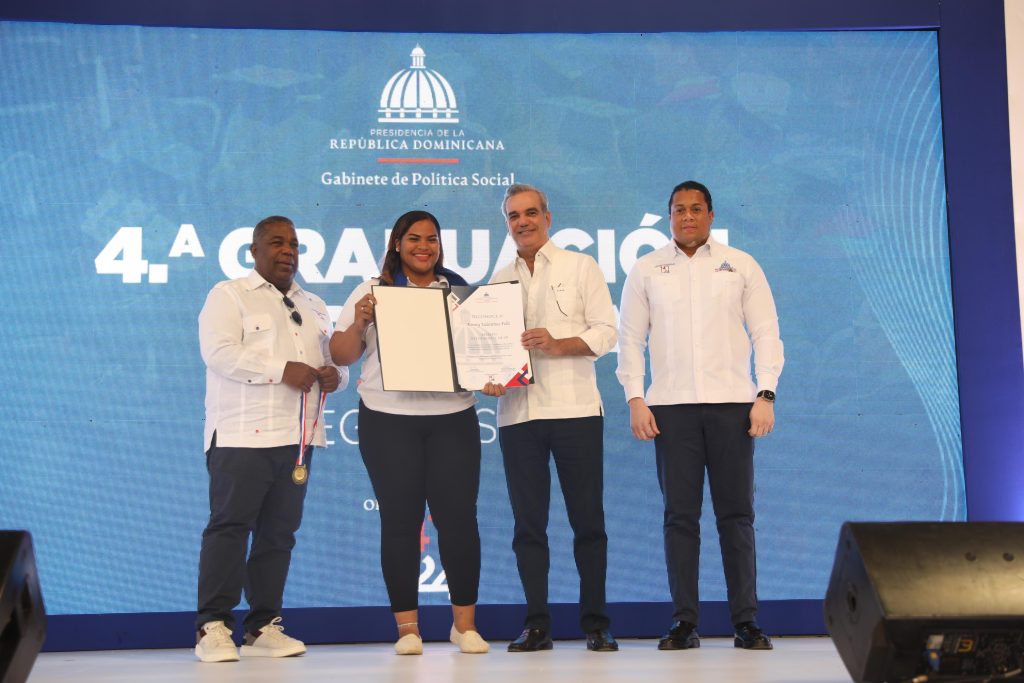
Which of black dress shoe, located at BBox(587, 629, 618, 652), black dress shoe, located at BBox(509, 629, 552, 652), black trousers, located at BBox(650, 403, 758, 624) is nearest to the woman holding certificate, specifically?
black dress shoe, located at BBox(509, 629, 552, 652)

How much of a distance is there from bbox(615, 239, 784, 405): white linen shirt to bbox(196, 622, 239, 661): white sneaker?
153 cm

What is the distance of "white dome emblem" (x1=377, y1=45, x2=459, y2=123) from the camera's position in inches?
173

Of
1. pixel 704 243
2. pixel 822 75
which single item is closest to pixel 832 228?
pixel 822 75

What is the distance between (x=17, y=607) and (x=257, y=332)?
4.73 ft

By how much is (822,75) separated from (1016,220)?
998 millimetres

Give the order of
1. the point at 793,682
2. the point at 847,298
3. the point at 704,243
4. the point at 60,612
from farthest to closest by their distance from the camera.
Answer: the point at 847,298
the point at 60,612
the point at 704,243
the point at 793,682

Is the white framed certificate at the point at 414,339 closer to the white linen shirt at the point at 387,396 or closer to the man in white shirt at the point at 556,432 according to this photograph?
the white linen shirt at the point at 387,396

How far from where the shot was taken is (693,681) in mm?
2695

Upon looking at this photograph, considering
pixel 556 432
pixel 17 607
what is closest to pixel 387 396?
pixel 556 432

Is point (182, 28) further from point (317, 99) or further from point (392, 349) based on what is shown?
point (392, 349)

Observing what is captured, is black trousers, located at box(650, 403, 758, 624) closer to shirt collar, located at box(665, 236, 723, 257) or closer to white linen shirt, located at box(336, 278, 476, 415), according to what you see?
A: shirt collar, located at box(665, 236, 723, 257)

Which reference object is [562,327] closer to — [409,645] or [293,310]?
[293,310]

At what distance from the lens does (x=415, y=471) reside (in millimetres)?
3443

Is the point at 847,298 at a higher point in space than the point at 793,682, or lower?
higher
